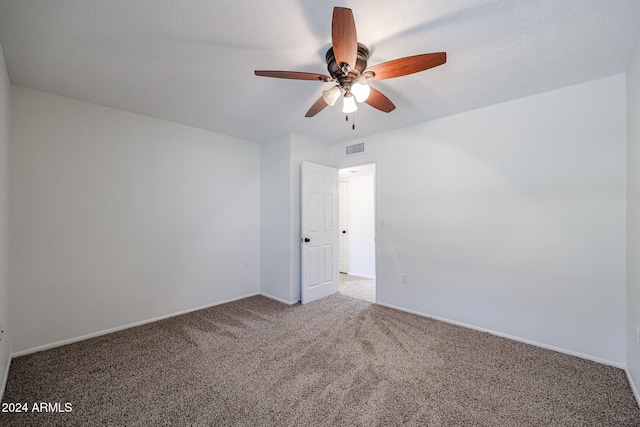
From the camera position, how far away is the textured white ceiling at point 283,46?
1482 mm

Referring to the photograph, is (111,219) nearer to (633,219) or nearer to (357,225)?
(357,225)

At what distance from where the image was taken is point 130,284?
2.93 m

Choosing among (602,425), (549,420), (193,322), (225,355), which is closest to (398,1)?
(549,420)

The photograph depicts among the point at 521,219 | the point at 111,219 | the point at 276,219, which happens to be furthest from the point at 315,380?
the point at 111,219

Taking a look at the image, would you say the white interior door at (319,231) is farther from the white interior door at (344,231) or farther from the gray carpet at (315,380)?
the white interior door at (344,231)

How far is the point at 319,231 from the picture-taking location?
13.0 ft

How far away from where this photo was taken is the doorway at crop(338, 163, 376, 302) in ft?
17.7

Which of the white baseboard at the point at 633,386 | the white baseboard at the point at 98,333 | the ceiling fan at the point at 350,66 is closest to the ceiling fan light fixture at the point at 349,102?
the ceiling fan at the point at 350,66

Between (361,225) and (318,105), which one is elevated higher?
(318,105)

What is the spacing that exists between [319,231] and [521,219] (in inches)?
96.0

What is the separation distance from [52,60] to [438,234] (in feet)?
12.8

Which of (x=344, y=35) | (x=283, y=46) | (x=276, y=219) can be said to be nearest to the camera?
(x=344, y=35)

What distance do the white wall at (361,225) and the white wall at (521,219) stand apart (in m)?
1.89

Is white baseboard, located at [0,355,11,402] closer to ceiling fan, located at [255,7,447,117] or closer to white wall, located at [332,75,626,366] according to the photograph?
ceiling fan, located at [255,7,447,117]
